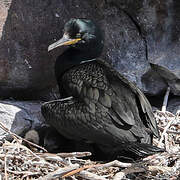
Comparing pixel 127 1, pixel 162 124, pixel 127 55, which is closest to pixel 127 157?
pixel 162 124

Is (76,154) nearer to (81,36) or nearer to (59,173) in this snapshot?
(59,173)

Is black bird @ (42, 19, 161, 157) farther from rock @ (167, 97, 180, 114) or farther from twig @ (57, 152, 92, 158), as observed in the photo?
rock @ (167, 97, 180, 114)

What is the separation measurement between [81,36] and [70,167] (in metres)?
1.02

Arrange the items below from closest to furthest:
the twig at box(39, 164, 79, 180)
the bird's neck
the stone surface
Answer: the twig at box(39, 164, 79, 180), the bird's neck, the stone surface

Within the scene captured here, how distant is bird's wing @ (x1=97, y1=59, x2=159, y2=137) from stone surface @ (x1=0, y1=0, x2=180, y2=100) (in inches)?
26.4

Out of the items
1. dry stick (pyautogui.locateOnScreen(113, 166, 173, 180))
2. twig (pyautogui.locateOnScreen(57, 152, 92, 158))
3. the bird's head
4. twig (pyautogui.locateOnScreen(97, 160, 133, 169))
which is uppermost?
the bird's head

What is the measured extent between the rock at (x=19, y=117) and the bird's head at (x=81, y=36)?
1.94 ft

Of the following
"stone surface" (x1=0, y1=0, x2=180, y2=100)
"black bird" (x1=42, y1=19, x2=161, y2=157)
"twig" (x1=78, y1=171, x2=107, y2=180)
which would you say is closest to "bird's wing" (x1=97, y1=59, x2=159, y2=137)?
"black bird" (x1=42, y1=19, x2=161, y2=157)

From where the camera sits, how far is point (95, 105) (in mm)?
3029

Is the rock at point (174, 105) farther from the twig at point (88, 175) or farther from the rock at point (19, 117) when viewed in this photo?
the twig at point (88, 175)

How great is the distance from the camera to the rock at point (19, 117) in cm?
346

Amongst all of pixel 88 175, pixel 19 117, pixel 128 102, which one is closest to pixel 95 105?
pixel 128 102

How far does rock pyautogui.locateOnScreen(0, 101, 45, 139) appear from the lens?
3.46 metres

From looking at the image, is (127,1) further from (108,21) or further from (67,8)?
(67,8)
